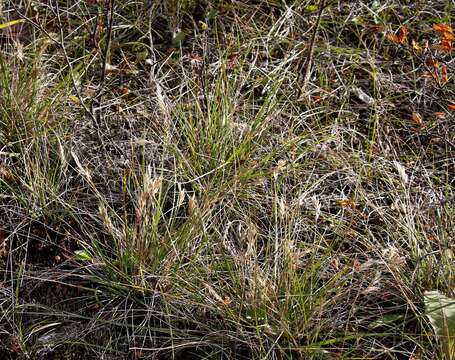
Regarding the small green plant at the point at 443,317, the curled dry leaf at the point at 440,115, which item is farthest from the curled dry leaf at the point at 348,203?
the curled dry leaf at the point at 440,115

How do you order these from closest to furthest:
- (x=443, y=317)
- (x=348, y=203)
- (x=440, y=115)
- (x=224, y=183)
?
(x=443, y=317) → (x=348, y=203) → (x=224, y=183) → (x=440, y=115)

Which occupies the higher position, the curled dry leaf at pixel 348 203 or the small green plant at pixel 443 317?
the small green plant at pixel 443 317

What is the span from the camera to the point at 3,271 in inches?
100

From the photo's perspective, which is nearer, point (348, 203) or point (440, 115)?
point (348, 203)

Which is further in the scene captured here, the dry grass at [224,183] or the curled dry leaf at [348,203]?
the curled dry leaf at [348,203]

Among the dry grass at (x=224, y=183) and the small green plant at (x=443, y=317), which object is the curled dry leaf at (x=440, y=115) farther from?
the small green plant at (x=443, y=317)

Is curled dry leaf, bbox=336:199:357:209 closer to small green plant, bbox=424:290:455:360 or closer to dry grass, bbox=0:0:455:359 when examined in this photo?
dry grass, bbox=0:0:455:359

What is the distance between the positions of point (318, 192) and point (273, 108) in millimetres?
407

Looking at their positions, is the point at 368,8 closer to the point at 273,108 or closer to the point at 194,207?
the point at 273,108

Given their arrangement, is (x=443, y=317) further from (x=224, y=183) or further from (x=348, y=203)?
(x=224, y=183)

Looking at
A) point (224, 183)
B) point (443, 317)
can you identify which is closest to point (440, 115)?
point (224, 183)

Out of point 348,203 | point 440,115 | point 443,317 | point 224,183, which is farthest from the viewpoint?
point 440,115

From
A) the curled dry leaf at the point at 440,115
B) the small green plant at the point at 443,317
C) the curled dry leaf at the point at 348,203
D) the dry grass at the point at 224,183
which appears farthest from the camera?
the curled dry leaf at the point at 440,115

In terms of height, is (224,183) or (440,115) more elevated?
(440,115)
